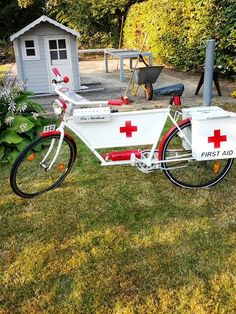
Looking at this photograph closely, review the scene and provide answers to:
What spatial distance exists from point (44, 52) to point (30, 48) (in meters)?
0.33

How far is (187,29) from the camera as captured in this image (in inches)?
392

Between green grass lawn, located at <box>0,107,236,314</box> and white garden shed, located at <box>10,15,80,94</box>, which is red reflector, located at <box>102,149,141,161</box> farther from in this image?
white garden shed, located at <box>10,15,80,94</box>

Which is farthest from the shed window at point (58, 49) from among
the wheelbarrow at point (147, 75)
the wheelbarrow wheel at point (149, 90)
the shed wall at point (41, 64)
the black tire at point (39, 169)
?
the black tire at point (39, 169)

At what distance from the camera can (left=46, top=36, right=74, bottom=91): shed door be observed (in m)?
7.94

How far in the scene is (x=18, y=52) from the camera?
25.7 feet

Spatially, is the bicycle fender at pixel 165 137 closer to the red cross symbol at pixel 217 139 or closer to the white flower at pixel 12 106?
the red cross symbol at pixel 217 139

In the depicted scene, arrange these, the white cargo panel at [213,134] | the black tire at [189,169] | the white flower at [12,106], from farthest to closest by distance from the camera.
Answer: the white flower at [12,106]
the black tire at [189,169]
the white cargo panel at [213,134]

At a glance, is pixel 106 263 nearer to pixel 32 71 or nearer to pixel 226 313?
pixel 226 313

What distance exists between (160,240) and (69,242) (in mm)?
720

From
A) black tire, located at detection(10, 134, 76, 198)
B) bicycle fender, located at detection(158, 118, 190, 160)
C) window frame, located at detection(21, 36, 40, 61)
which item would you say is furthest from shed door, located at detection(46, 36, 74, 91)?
bicycle fender, located at detection(158, 118, 190, 160)

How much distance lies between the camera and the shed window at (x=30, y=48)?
780 centimetres

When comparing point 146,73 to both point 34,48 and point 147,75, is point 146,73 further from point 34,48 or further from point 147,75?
point 34,48

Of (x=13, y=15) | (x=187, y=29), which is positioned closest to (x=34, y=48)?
(x=187, y=29)

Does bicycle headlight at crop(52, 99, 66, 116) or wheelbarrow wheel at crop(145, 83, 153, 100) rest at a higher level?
bicycle headlight at crop(52, 99, 66, 116)
